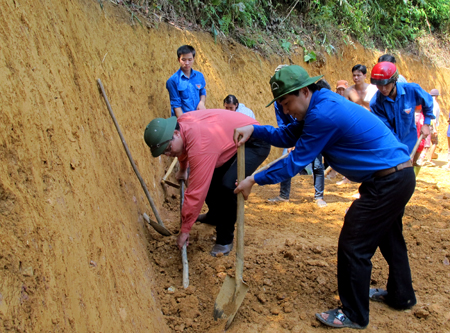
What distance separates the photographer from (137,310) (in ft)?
8.47

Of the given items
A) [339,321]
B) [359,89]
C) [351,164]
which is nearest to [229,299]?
[339,321]

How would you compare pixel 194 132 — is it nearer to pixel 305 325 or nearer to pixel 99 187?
pixel 99 187

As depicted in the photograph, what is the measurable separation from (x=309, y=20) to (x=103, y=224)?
32.9 ft

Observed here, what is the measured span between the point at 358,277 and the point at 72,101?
8.35 feet

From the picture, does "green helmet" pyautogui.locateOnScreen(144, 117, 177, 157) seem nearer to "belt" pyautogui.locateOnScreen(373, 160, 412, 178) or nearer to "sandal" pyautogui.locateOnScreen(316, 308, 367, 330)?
"belt" pyautogui.locateOnScreen(373, 160, 412, 178)

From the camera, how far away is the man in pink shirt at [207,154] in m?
3.06

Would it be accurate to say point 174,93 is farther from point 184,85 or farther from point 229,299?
point 229,299

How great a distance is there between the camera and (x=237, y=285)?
293 cm

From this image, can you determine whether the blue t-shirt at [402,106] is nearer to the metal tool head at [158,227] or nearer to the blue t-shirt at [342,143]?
the blue t-shirt at [342,143]

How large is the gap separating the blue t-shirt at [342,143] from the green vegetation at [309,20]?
4.08 metres

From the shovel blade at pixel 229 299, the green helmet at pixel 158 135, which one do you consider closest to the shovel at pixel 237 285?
the shovel blade at pixel 229 299

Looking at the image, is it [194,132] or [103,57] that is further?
[103,57]

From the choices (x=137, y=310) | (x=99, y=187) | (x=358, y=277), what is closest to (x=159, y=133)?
(x=99, y=187)

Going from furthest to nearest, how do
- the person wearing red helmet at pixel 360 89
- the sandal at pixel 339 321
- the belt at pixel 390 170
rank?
1. the person wearing red helmet at pixel 360 89
2. the sandal at pixel 339 321
3. the belt at pixel 390 170
